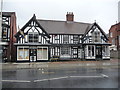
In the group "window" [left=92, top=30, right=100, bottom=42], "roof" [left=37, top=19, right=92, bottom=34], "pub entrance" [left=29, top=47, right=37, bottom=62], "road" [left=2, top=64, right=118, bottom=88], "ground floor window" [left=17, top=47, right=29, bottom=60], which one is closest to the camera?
"road" [left=2, top=64, right=118, bottom=88]

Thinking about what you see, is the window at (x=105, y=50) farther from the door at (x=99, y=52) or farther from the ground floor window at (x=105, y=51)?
the door at (x=99, y=52)

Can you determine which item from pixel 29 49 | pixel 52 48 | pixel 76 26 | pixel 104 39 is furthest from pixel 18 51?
pixel 104 39

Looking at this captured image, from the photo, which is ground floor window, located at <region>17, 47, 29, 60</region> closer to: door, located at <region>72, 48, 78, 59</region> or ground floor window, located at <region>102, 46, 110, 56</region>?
door, located at <region>72, 48, 78, 59</region>

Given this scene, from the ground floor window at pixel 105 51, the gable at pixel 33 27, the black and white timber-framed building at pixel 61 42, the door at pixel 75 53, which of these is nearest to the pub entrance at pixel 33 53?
the black and white timber-framed building at pixel 61 42

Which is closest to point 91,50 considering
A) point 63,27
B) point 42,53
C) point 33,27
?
point 63,27

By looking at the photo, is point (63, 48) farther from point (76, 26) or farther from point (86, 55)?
point (76, 26)

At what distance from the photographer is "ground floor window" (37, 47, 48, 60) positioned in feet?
69.4

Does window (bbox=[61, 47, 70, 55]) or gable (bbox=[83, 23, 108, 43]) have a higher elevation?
gable (bbox=[83, 23, 108, 43])

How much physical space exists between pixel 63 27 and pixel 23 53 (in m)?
10.3

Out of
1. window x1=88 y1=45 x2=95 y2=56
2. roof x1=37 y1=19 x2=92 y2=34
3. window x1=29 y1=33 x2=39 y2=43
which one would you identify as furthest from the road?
roof x1=37 y1=19 x2=92 y2=34

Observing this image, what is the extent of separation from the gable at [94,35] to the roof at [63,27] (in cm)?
183

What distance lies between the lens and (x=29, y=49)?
20797 mm

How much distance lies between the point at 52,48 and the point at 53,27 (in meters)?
4.85

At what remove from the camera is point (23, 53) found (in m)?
20.6
